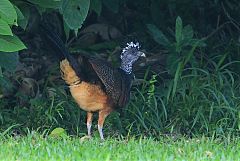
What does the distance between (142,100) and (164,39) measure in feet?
2.69

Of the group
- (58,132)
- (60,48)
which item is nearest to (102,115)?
(58,132)

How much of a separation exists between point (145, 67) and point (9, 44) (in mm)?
3418

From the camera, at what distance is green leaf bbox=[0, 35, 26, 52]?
6.88 m

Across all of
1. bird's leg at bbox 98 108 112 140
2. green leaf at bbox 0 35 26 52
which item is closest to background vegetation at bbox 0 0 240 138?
green leaf at bbox 0 35 26 52

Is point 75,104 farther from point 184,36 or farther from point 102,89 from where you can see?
point 184,36

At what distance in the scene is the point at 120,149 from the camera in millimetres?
6734

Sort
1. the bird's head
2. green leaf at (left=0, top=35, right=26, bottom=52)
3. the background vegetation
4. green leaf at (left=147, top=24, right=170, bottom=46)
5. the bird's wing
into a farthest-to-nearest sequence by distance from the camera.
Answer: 1. green leaf at (left=147, top=24, right=170, bottom=46)
2. the bird's head
3. the background vegetation
4. the bird's wing
5. green leaf at (left=0, top=35, right=26, bottom=52)

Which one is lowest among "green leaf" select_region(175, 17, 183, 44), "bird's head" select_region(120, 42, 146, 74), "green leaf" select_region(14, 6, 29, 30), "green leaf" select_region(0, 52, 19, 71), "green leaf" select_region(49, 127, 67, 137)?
"green leaf" select_region(49, 127, 67, 137)

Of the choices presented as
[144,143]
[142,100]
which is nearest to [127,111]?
[142,100]

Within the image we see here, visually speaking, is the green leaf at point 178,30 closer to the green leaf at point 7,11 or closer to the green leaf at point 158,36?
the green leaf at point 158,36

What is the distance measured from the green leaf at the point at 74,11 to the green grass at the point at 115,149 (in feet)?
3.42

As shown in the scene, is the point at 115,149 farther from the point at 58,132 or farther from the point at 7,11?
the point at 58,132

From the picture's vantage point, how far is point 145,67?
10117 mm

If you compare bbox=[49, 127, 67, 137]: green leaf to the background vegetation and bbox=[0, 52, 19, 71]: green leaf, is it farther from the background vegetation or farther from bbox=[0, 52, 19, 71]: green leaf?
bbox=[0, 52, 19, 71]: green leaf
